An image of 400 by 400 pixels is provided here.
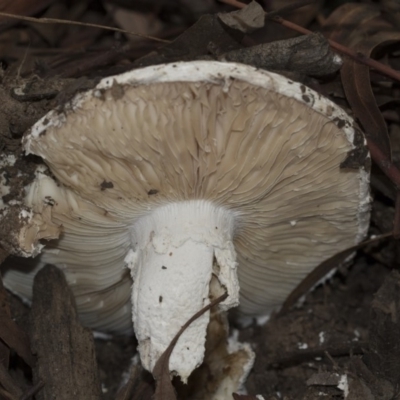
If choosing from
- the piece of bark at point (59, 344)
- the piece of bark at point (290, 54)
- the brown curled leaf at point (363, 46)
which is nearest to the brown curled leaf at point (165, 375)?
the piece of bark at point (59, 344)

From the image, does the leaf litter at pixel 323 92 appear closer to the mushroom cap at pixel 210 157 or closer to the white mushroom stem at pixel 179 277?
the white mushroom stem at pixel 179 277

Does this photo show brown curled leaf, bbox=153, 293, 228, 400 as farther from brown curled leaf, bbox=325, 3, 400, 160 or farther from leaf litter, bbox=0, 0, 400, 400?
brown curled leaf, bbox=325, 3, 400, 160

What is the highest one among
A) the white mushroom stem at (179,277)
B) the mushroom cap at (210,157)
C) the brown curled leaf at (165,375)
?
the mushroom cap at (210,157)

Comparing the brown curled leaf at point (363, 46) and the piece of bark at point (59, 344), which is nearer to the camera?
the piece of bark at point (59, 344)

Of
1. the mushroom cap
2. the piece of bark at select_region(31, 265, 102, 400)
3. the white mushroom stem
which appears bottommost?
the piece of bark at select_region(31, 265, 102, 400)

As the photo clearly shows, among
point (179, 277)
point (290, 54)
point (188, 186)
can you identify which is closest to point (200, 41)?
point (290, 54)

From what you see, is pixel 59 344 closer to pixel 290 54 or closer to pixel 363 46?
pixel 290 54

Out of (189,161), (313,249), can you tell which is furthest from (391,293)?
(189,161)

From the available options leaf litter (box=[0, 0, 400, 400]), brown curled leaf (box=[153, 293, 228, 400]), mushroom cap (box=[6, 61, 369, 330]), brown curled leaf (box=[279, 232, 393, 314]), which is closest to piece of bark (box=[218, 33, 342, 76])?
leaf litter (box=[0, 0, 400, 400])

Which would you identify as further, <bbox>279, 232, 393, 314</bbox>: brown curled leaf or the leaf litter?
<bbox>279, 232, 393, 314</bbox>: brown curled leaf
